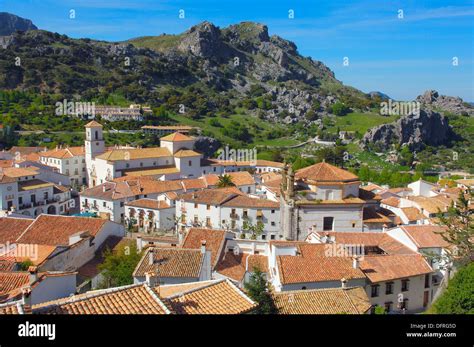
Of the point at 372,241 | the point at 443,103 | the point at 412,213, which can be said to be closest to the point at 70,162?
the point at 412,213

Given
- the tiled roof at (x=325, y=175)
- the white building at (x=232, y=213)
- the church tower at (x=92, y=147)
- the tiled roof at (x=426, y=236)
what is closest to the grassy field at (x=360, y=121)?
the church tower at (x=92, y=147)

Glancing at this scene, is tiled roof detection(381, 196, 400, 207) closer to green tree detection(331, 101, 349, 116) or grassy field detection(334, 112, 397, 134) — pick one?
grassy field detection(334, 112, 397, 134)

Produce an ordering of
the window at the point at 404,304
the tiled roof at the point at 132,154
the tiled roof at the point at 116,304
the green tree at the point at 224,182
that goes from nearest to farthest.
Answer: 1. the tiled roof at the point at 116,304
2. the window at the point at 404,304
3. the green tree at the point at 224,182
4. the tiled roof at the point at 132,154

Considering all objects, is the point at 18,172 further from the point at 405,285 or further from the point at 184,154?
the point at 405,285

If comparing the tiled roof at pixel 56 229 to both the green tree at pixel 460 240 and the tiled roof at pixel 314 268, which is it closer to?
the tiled roof at pixel 314 268

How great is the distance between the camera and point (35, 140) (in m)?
62.1

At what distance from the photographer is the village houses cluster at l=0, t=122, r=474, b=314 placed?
30.6 ft

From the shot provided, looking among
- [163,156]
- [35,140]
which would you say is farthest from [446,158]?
[35,140]

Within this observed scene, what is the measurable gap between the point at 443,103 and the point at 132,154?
10173 centimetres

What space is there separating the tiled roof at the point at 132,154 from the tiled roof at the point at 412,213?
2709cm

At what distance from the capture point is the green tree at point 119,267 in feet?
53.2

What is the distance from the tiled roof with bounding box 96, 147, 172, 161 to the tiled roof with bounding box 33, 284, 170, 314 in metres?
39.5
